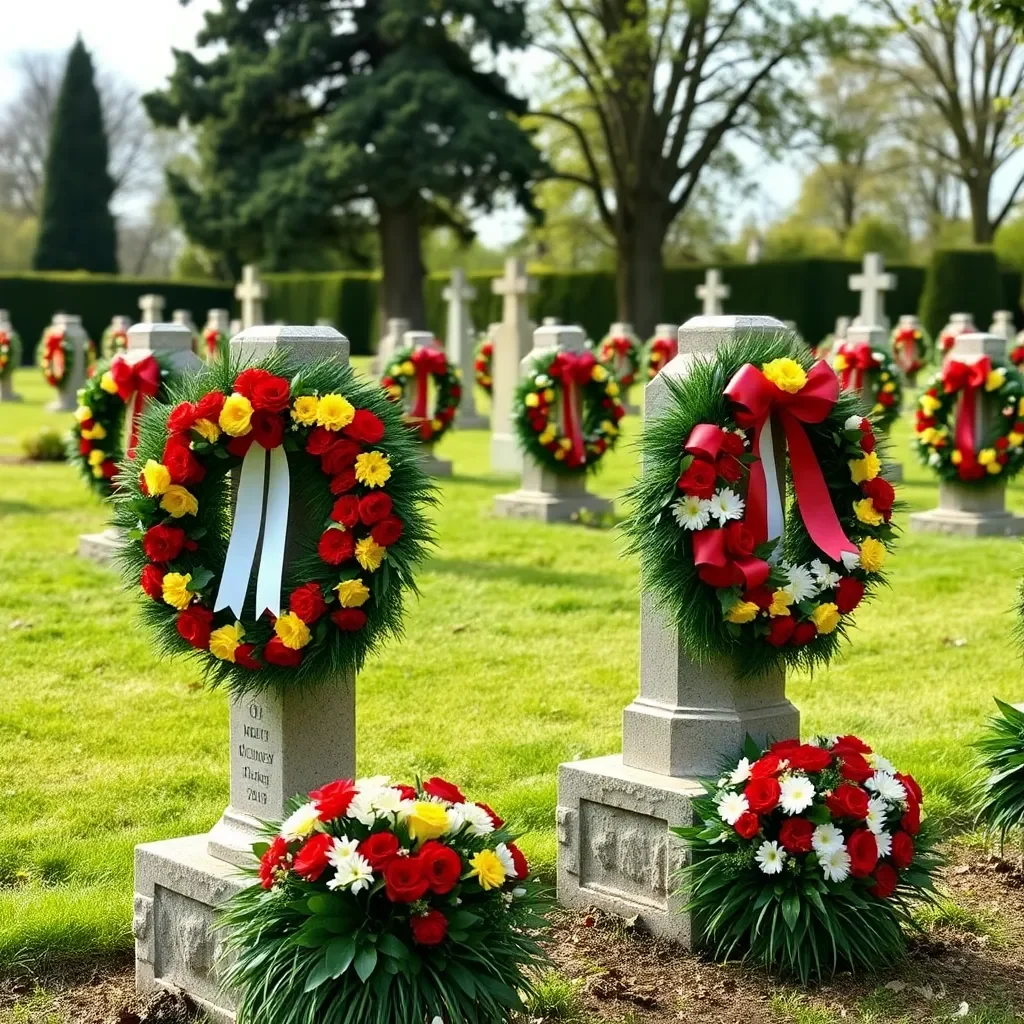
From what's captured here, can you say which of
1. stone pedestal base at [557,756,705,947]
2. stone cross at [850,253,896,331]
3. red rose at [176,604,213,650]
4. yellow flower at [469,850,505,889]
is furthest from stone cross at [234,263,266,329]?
yellow flower at [469,850,505,889]

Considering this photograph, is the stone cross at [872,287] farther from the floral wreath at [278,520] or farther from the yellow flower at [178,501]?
the yellow flower at [178,501]

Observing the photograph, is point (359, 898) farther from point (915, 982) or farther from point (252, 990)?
point (915, 982)

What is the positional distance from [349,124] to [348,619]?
84.1ft

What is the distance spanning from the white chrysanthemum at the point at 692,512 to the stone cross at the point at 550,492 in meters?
7.62

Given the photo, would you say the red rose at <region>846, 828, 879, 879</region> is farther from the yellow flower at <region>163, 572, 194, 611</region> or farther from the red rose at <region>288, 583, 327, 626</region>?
the yellow flower at <region>163, 572, 194, 611</region>

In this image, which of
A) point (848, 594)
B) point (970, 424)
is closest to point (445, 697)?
point (848, 594)

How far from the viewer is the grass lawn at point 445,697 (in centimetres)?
475

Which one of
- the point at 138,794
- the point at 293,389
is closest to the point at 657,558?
the point at 293,389

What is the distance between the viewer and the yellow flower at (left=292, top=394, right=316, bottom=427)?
3547mm

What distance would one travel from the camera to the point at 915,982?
3756mm

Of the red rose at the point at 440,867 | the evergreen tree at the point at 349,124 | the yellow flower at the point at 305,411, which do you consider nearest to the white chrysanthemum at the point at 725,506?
the yellow flower at the point at 305,411

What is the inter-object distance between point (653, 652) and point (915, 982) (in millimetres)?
1084

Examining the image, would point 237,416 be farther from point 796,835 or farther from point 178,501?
point 796,835

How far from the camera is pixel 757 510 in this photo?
400cm
